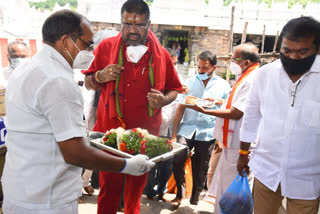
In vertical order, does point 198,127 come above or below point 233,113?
below

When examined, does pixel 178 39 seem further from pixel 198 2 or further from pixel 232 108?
pixel 232 108

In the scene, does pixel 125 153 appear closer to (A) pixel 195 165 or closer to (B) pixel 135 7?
(B) pixel 135 7

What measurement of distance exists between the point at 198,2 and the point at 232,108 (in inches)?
596

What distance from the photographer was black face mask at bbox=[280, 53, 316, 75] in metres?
1.96

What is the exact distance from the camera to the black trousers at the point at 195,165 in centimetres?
372

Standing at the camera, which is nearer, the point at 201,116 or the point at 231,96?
the point at 231,96

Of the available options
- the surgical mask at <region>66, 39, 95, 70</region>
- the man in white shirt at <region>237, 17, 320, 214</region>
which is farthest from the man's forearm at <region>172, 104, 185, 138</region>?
the surgical mask at <region>66, 39, 95, 70</region>

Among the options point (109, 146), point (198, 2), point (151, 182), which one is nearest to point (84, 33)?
point (109, 146)

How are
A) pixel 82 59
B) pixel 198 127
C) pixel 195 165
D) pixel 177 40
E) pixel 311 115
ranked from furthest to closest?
pixel 177 40, pixel 195 165, pixel 198 127, pixel 311 115, pixel 82 59

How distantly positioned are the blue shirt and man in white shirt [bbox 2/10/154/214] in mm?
2215

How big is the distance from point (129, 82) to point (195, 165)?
1.89 m

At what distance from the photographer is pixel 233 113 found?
2.94 metres

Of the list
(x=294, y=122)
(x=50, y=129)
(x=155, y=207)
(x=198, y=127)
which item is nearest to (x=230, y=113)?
(x=198, y=127)

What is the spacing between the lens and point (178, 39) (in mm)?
17438
